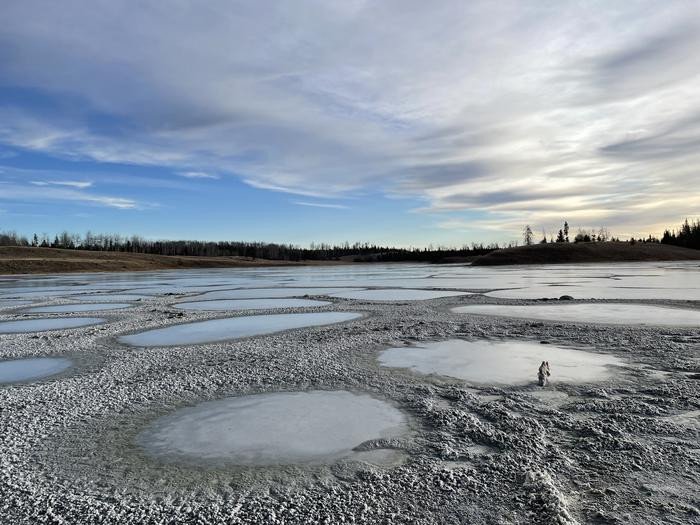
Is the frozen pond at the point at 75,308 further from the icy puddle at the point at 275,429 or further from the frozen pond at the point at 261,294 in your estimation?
the icy puddle at the point at 275,429

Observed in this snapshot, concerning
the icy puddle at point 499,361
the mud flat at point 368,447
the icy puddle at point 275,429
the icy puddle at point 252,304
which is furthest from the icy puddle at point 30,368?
the icy puddle at point 252,304

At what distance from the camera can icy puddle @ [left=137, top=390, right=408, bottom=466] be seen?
15.4 ft

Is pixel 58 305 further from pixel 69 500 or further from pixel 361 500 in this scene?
pixel 361 500

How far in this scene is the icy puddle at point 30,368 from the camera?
8.01 m

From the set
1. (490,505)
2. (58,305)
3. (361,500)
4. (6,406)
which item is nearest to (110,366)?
(6,406)

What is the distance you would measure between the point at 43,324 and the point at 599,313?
16871 mm

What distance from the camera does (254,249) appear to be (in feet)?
601

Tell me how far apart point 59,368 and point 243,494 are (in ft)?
20.8

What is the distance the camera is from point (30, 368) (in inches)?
340

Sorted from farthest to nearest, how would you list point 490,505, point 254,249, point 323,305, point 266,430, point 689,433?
point 254,249 → point 323,305 → point 266,430 → point 689,433 → point 490,505

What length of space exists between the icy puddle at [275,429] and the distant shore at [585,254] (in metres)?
71.6

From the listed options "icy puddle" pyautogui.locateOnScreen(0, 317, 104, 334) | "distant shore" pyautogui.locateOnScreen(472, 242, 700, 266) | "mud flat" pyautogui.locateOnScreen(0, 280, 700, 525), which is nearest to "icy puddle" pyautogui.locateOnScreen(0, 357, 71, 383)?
"mud flat" pyautogui.locateOnScreen(0, 280, 700, 525)

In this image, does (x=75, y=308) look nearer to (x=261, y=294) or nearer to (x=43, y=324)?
(x=43, y=324)

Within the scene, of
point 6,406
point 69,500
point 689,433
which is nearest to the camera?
Result: point 69,500
